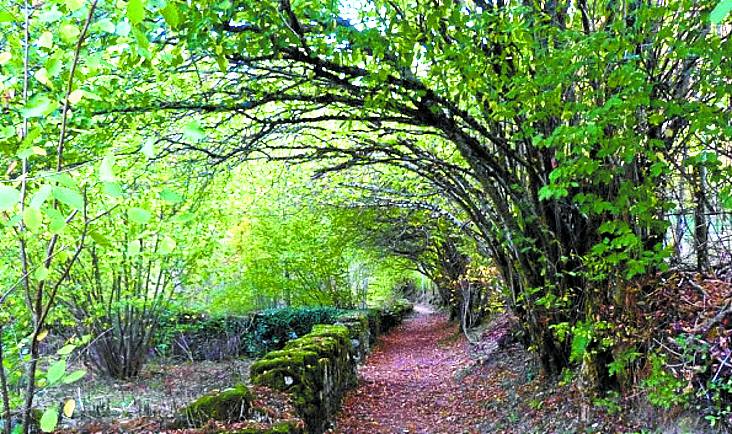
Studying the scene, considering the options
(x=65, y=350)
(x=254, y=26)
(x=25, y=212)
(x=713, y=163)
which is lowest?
(x=65, y=350)

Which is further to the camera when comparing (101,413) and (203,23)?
(101,413)

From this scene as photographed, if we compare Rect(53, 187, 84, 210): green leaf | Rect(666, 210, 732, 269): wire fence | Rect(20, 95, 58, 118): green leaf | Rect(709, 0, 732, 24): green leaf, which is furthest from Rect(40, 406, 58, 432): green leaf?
Rect(666, 210, 732, 269): wire fence

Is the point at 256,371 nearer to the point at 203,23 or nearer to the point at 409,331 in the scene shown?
the point at 203,23

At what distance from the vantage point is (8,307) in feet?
24.9

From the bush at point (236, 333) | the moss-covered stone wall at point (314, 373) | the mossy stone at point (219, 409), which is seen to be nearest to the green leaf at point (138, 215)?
the mossy stone at point (219, 409)

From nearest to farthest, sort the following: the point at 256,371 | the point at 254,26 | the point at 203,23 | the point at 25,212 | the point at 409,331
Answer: the point at 25,212 < the point at 203,23 < the point at 254,26 < the point at 256,371 < the point at 409,331

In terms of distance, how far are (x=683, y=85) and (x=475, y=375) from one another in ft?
22.2

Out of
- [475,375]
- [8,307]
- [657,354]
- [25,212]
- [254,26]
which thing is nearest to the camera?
[25,212]

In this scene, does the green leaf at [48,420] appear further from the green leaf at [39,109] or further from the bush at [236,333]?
the bush at [236,333]

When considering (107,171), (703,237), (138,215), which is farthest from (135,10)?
(703,237)

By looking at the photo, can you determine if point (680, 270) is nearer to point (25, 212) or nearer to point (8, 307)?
point (25, 212)

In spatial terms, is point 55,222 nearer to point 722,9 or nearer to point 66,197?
point 66,197

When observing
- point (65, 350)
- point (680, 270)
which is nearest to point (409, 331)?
point (680, 270)

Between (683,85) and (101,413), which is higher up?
(683,85)
